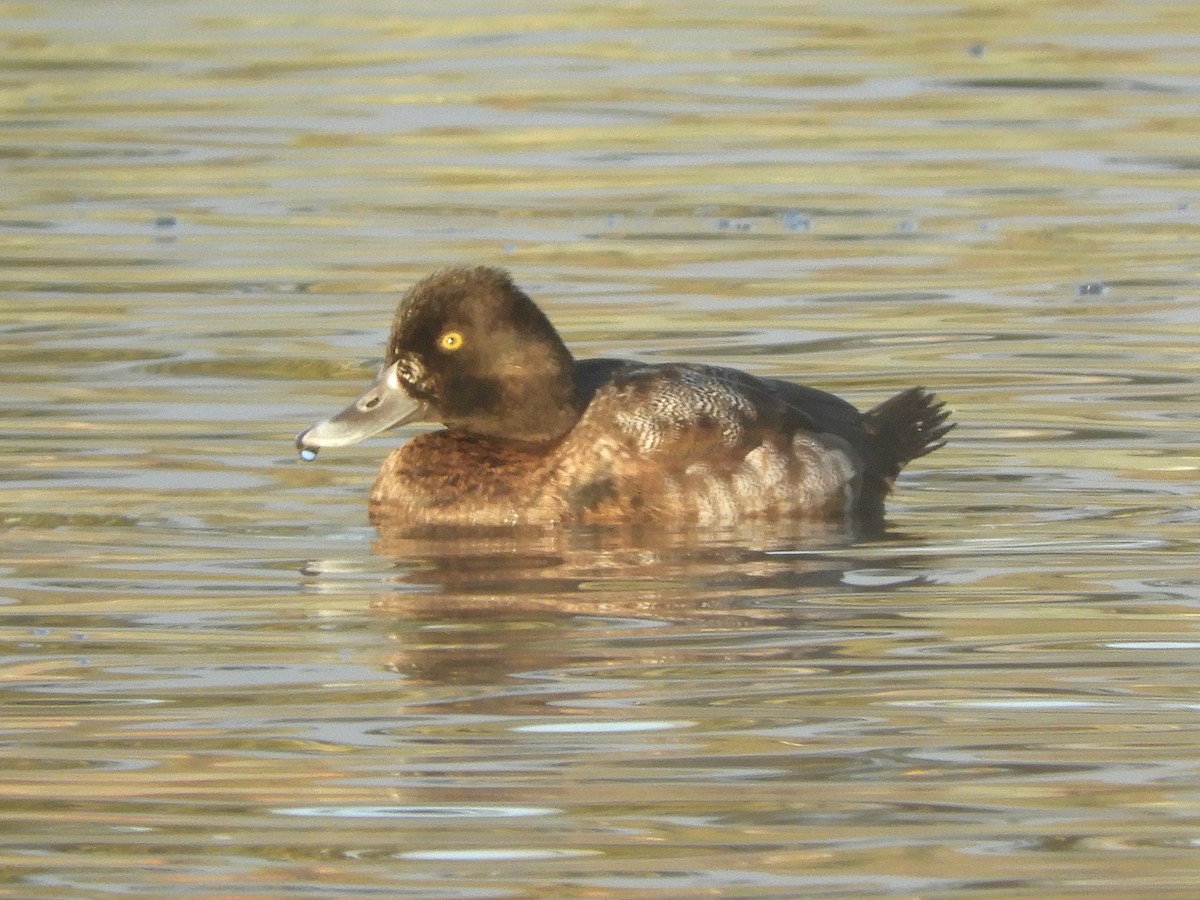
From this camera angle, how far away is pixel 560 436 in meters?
8.66

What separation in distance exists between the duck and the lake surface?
20cm

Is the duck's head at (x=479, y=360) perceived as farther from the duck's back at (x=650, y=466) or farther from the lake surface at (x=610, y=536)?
the lake surface at (x=610, y=536)

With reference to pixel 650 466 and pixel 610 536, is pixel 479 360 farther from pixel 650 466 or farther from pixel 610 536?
pixel 610 536

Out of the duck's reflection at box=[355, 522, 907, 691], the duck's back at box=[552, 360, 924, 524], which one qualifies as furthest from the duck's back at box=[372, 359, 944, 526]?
the duck's reflection at box=[355, 522, 907, 691]

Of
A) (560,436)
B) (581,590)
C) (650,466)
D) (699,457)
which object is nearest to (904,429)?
(699,457)

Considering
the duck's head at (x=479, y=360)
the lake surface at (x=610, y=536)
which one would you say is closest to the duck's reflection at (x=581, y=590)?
the lake surface at (x=610, y=536)

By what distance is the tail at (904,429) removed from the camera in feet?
29.5

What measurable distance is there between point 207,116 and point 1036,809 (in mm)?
12246

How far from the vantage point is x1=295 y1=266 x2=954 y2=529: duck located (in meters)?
8.48

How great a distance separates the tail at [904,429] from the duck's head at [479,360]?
3.30 ft

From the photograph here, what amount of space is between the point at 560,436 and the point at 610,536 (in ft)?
1.53

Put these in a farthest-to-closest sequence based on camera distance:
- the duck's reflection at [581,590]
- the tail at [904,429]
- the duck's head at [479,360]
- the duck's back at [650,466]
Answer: the tail at [904,429] < the duck's head at [479,360] < the duck's back at [650,466] < the duck's reflection at [581,590]

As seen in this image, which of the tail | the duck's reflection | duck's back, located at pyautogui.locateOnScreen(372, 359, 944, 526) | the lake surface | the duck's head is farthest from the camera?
the tail

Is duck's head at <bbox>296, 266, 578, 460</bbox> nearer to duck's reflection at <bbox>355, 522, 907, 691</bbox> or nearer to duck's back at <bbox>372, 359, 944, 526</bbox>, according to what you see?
duck's back at <bbox>372, 359, 944, 526</bbox>
